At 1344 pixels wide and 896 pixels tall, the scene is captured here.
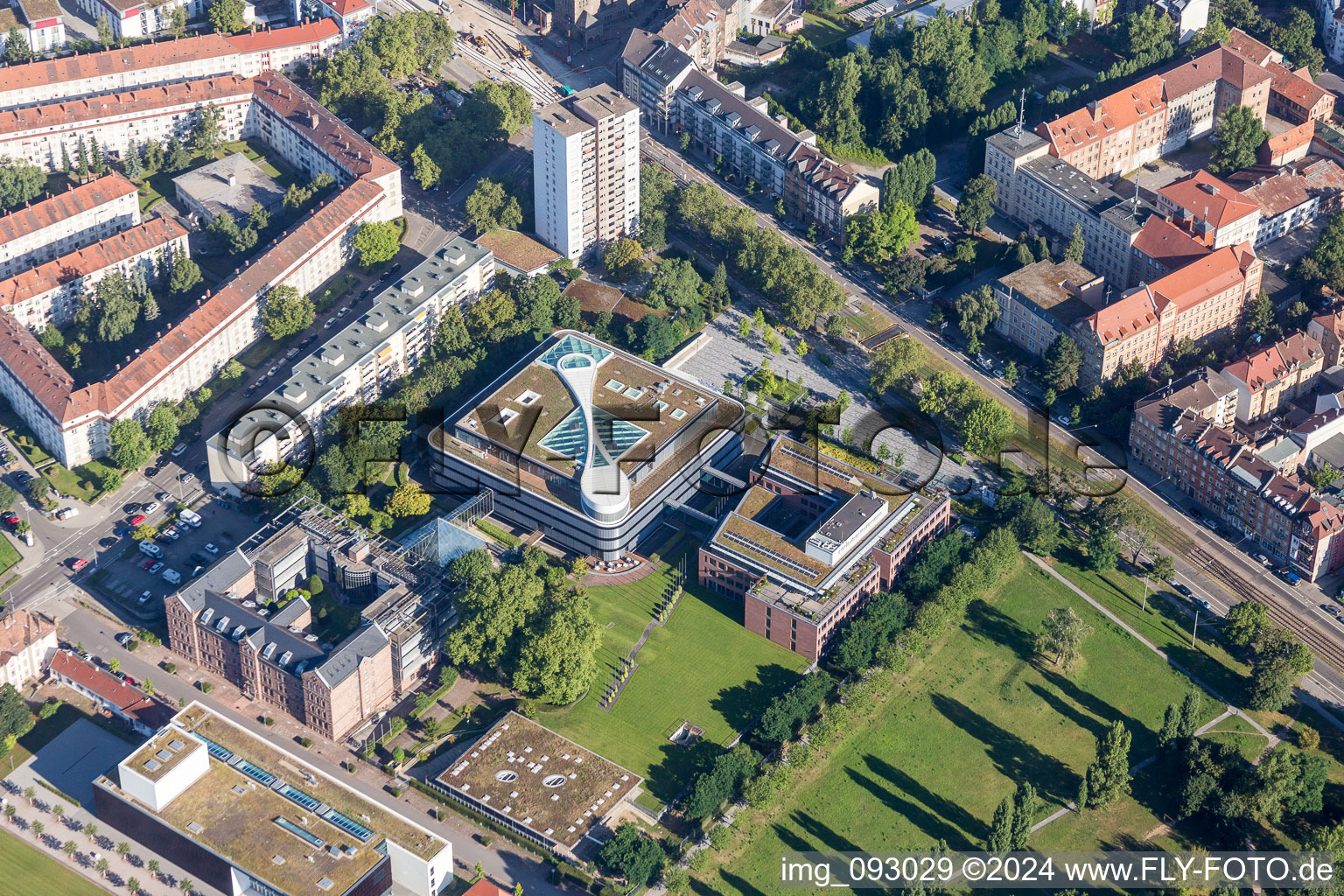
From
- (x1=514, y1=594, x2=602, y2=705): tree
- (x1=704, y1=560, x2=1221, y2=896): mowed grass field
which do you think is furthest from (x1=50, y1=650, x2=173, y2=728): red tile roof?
(x1=704, y1=560, x2=1221, y2=896): mowed grass field

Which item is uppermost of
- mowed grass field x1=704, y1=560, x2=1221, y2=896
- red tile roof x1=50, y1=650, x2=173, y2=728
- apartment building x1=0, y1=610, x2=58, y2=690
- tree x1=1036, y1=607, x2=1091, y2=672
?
apartment building x1=0, y1=610, x2=58, y2=690

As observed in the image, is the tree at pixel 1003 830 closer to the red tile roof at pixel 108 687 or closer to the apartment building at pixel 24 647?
the red tile roof at pixel 108 687

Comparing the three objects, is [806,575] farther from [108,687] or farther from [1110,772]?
[108,687]

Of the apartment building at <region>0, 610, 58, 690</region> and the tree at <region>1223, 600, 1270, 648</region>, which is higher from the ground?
the apartment building at <region>0, 610, 58, 690</region>

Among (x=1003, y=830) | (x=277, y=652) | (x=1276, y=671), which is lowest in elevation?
(x=1003, y=830)

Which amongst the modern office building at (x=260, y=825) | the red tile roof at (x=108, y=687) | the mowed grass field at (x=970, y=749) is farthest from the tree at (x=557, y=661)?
the red tile roof at (x=108, y=687)

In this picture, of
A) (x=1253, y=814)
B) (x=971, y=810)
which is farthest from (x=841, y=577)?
(x=1253, y=814)

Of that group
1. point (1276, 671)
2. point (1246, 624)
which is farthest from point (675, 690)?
point (1276, 671)

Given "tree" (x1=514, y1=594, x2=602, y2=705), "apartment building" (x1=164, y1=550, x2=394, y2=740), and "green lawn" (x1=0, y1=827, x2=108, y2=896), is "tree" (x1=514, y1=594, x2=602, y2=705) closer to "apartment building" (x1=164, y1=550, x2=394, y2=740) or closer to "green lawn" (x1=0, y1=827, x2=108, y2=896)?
"apartment building" (x1=164, y1=550, x2=394, y2=740)
